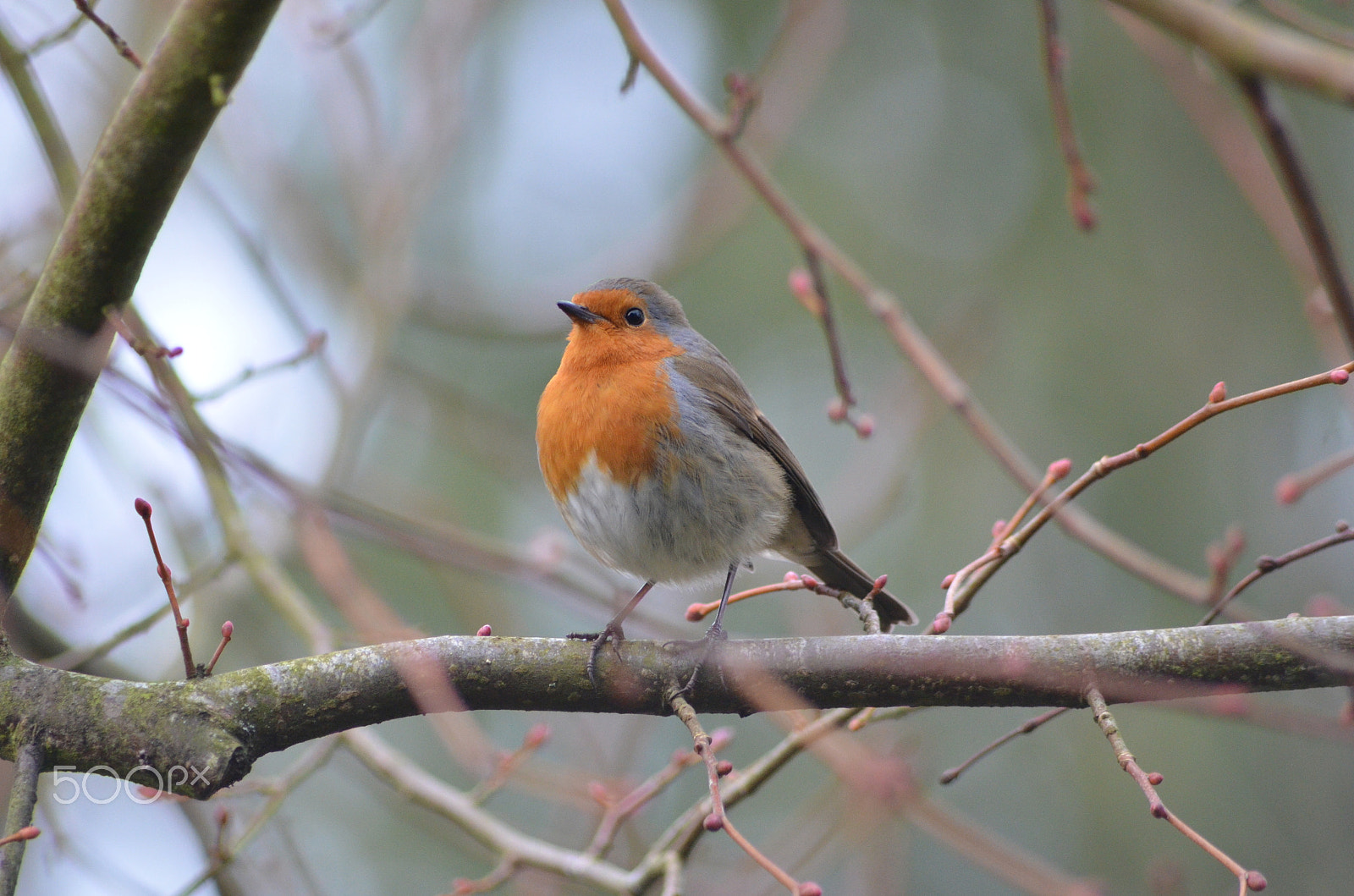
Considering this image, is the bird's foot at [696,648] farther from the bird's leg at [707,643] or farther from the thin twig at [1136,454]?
the thin twig at [1136,454]

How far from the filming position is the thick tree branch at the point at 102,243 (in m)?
1.77

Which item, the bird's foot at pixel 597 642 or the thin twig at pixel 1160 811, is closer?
the thin twig at pixel 1160 811

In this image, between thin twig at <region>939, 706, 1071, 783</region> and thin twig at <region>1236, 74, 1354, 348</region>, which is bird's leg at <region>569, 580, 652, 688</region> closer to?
thin twig at <region>939, 706, 1071, 783</region>

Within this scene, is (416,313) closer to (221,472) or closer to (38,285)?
(221,472)

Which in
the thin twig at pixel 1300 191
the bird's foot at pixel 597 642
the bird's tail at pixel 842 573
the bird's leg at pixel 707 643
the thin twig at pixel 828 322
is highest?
the thin twig at pixel 1300 191

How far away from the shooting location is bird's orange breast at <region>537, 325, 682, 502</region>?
3418 mm

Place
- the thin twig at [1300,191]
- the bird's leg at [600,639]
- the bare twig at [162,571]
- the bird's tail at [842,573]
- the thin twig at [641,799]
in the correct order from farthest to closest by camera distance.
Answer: the bird's tail at [842,573] < the thin twig at [641,799] < the bird's leg at [600,639] < the bare twig at [162,571] < the thin twig at [1300,191]

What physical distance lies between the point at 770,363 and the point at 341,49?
17.9 ft

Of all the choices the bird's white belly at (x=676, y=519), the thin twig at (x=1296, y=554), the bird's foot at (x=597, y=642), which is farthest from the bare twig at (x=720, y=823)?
the bird's white belly at (x=676, y=519)

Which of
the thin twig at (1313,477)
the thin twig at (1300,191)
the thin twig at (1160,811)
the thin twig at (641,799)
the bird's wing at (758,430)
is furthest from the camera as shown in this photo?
the bird's wing at (758,430)

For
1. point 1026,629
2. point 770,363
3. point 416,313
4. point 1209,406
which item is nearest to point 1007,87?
point 770,363

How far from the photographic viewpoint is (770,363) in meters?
9.27

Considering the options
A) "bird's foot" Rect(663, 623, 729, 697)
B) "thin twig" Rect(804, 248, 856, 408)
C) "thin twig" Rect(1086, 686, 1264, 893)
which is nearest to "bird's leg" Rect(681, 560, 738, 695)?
"bird's foot" Rect(663, 623, 729, 697)

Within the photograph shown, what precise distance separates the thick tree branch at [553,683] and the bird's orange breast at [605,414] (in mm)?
1158
